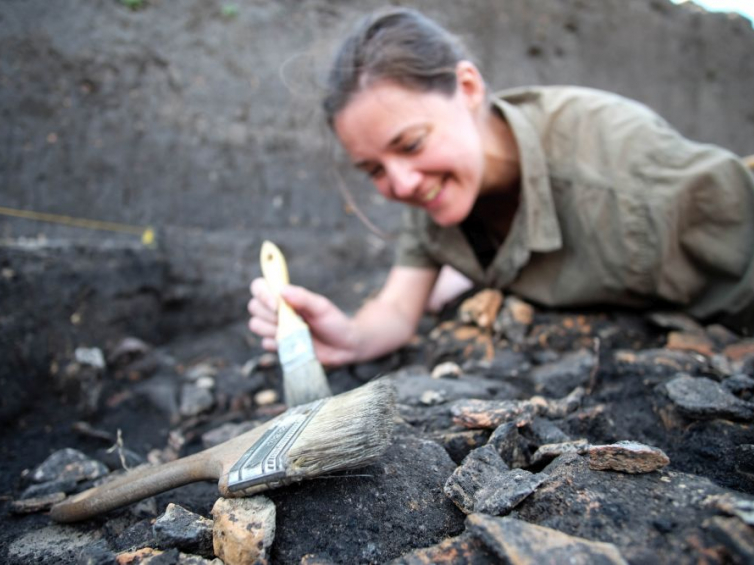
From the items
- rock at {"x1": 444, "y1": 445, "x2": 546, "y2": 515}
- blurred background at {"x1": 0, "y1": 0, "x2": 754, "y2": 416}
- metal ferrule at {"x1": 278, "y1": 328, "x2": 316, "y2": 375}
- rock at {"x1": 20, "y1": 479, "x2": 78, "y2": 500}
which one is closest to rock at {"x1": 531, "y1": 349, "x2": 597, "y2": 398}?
rock at {"x1": 444, "y1": 445, "x2": 546, "y2": 515}

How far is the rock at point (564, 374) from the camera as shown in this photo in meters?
1.29

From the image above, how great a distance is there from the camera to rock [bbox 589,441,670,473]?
0.71m

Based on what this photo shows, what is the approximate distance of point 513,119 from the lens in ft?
5.50

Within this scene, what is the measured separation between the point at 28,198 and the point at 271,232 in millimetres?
1048

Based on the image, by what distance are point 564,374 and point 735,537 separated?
0.82 metres

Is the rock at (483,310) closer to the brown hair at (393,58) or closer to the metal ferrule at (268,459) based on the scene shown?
the brown hair at (393,58)

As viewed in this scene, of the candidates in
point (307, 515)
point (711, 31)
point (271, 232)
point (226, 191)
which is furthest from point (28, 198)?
point (711, 31)

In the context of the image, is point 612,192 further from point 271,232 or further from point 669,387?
point 271,232

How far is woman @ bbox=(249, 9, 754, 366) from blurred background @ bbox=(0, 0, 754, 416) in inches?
13.4

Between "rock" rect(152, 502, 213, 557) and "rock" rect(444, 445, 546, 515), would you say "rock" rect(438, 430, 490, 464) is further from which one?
"rock" rect(152, 502, 213, 557)

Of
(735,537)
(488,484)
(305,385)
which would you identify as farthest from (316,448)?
(735,537)

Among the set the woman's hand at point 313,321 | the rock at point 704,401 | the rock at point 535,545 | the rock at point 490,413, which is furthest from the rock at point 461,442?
the woman's hand at point 313,321

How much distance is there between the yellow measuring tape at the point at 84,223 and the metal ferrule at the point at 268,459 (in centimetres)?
163

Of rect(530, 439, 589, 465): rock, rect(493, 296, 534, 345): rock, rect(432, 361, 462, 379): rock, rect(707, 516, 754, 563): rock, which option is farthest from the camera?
rect(493, 296, 534, 345): rock
